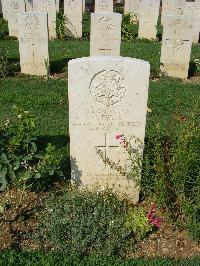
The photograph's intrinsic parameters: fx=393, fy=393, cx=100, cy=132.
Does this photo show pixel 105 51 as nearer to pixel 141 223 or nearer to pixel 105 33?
pixel 105 33

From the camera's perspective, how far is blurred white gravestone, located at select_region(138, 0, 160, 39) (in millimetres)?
14398

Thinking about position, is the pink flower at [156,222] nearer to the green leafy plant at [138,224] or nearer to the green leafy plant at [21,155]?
the green leafy plant at [138,224]

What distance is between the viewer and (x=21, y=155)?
457 cm

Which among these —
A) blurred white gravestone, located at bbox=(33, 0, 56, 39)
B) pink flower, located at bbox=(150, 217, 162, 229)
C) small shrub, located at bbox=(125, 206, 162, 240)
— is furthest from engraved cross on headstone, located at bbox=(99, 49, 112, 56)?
pink flower, located at bbox=(150, 217, 162, 229)

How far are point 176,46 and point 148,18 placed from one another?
511cm

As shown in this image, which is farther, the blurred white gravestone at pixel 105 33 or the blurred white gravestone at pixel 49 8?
the blurred white gravestone at pixel 49 8

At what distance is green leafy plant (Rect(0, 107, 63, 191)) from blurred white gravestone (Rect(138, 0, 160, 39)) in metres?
11.0

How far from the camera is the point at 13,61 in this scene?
Answer: 11.2 metres

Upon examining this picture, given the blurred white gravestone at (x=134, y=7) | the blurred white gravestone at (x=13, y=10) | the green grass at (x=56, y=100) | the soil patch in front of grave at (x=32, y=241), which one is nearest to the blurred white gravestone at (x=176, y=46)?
the green grass at (x=56, y=100)

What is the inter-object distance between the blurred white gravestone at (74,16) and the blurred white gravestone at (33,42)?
5390mm

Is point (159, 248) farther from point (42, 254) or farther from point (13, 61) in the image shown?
point (13, 61)

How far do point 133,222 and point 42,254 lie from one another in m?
1.02

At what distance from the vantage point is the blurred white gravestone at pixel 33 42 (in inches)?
368

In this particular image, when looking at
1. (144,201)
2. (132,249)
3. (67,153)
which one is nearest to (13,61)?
(67,153)
